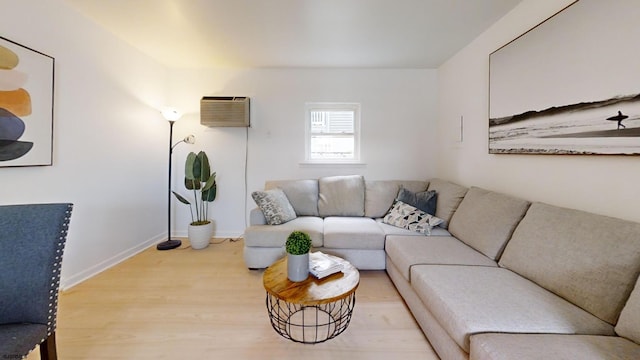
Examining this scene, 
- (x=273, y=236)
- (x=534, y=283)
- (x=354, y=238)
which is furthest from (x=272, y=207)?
(x=534, y=283)

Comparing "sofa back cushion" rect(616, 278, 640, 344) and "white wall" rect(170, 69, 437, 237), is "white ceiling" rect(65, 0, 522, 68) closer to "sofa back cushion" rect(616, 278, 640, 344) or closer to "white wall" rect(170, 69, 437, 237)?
"white wall" rect(170, 69, 437, 237)

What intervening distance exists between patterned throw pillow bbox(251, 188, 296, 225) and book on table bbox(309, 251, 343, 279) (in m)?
0.94

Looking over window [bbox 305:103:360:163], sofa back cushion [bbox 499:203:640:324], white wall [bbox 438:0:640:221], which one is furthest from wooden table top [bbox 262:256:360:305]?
window [bbox 305:103:360:163]

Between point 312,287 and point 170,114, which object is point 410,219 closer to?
point 312,287

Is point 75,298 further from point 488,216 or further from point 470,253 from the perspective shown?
point 488,216

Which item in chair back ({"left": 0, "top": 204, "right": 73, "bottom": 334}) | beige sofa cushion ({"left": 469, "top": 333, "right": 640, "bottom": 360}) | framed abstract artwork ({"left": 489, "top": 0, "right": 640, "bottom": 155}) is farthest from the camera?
framed abstract artwork ({"left": 489, "top": 0, "right": 640, "bottom": 155})

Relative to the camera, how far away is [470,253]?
6.43 ft

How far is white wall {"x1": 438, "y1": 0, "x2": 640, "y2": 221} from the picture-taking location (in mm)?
1464

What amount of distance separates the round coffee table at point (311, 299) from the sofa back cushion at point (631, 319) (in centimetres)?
111

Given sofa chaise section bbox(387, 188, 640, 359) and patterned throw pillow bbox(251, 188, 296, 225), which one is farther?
patterned throw pillow bbox(251, 188, 296, 225)

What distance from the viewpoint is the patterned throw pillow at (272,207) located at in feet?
8.82

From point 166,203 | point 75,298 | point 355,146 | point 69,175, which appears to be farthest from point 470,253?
point 166,203

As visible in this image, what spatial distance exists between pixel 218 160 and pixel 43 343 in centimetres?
270

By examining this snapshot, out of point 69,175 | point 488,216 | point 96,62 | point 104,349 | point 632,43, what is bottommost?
point 104,349
